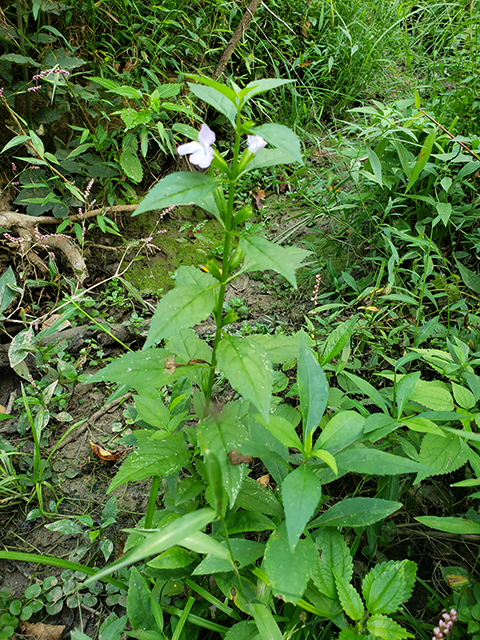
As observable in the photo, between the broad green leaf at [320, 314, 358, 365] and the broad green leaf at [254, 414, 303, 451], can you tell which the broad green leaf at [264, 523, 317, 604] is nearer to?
the broad green leaf at [254, 414, 303, 451]

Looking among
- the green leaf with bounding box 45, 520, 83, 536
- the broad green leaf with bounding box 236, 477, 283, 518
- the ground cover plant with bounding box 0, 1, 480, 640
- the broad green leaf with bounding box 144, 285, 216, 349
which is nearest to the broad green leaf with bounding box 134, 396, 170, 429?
the ground cover plant with bounding box 0, 1, 480, 640

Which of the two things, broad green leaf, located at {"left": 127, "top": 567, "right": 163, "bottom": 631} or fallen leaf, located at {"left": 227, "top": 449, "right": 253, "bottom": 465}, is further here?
broad green leaf, located at {"left": 127, "top": 567, "right": 163, "bottom": 631}

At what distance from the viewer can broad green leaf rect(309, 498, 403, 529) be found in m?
1.05

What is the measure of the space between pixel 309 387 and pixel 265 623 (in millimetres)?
574

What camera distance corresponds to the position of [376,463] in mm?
984

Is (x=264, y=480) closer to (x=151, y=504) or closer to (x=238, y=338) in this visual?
(x=151, y=504)

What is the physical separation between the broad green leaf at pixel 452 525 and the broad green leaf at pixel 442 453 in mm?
131

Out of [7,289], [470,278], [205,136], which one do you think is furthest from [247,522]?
[470,278]

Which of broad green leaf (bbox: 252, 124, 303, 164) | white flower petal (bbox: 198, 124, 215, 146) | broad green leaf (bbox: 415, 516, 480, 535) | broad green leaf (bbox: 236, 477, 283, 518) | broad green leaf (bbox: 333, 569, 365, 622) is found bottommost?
broad green leaf (bbox: 236, 477, 283, 518)

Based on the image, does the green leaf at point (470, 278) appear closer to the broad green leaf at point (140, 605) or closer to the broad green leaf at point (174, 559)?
the broad green leaf at point (174, 559)

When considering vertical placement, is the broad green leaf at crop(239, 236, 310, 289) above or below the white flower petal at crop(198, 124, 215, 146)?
below

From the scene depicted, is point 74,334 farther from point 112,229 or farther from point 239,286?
point 239,286

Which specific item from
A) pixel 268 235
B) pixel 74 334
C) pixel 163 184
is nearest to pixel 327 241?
pixel 268 235

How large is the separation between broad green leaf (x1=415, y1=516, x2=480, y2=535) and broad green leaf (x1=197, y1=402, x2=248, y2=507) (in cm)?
57
